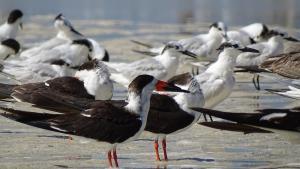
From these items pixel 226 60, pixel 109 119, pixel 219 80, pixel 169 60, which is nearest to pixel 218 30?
pixel 169 60

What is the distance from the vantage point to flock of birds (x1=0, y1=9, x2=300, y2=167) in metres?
7.08

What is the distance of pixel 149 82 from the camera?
286 inches

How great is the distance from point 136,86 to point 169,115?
2.15 ft

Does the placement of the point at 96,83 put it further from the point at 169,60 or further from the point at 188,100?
the point at 169,60

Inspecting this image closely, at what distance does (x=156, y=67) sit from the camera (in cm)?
1194

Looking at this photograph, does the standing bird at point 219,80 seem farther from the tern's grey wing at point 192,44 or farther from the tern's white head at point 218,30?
the tern's white head at point 218,30

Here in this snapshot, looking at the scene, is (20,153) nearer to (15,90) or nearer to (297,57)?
(15,90)

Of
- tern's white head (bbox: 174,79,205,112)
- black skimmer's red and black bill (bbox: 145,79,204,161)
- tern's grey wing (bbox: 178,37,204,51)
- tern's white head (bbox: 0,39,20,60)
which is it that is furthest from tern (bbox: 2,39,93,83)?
black skimmer's red and black bill (bbox: 145,79,204,161)

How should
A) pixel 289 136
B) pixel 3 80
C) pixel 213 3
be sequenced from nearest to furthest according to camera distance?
pixel 289 136, pixel 3 80, pixel 213 3

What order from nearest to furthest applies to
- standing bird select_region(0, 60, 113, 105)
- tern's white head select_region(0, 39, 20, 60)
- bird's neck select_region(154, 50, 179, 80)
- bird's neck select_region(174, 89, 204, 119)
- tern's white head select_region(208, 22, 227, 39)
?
bird's neck select_region(174, 89, 204, 119), standing bird select_region(0, 60, 113, 105), bird's neck select_region(154, 50, 179, 80), tern's white head select_region(0, 39, 20, 60), tern's white head select_region(208, 22, 227, 39)

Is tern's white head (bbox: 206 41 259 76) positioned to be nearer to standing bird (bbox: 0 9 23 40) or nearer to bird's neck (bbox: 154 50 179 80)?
bird's neck (bbox: 154 50 179 80)

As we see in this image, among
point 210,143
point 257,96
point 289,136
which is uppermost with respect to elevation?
point 289,136

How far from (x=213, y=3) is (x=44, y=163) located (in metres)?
23.7

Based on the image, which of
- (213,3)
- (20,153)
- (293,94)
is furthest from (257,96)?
(213,3)
